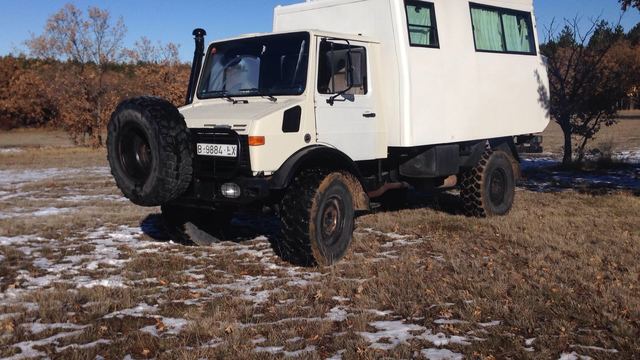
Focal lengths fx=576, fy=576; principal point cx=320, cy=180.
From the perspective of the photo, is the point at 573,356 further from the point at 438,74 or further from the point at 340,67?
the point at 438,74

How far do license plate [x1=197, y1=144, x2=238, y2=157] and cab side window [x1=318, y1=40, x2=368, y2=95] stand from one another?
4.17 feet

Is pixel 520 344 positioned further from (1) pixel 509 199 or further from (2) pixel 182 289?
(1) pixel 509 199

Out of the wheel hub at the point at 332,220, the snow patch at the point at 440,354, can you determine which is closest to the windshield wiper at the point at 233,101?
the wheel hub at the point at 332,220

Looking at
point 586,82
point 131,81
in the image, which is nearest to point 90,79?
point 131,81

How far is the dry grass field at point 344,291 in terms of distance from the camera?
14.0 ft

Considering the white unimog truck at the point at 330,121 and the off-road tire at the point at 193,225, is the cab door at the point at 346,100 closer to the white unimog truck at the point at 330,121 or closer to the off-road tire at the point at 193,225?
the white unimog truck at the point at 330,121

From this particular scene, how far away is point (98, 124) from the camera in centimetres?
3206

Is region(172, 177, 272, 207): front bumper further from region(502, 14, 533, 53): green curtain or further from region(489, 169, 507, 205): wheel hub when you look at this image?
region(502, 14, 533, 53): green curtain

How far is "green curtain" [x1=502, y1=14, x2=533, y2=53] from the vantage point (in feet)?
31.4

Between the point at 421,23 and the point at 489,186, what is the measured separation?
2.98 meters

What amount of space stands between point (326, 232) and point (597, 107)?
40.6 ft

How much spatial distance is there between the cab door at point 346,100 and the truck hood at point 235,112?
1.49 feet

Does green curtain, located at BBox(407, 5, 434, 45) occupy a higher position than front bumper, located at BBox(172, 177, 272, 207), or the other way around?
green curtain, located at BBox(407, 5, 434, 45)

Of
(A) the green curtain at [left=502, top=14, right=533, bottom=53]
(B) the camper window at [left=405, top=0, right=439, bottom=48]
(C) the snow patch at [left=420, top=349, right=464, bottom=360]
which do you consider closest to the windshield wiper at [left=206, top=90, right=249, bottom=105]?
(B) the camper window at [left=405, top=0, right=439, bottom=48]
